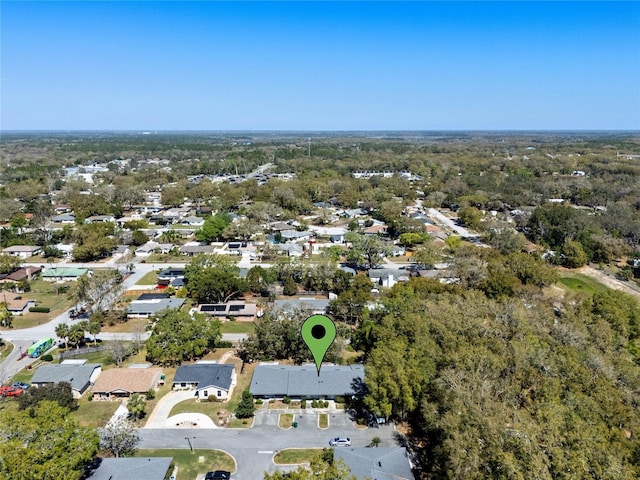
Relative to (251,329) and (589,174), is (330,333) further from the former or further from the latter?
(589,174)

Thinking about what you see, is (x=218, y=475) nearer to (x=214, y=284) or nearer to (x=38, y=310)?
(x=214, y=284)

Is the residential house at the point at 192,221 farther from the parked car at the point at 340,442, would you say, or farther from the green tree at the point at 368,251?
the parked car at the point at 340,442

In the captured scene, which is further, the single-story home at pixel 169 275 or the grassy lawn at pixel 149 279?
the grassy lawn at pixel 149 279

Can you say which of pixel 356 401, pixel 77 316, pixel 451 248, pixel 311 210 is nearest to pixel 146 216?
pixel 311 210

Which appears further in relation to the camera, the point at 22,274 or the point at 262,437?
the point at 22,274

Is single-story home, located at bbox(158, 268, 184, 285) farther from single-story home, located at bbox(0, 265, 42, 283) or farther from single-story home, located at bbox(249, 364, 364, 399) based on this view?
single-story home, located at bbox(249, 364, 364, 399)

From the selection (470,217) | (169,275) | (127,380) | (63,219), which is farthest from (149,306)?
(470,217)

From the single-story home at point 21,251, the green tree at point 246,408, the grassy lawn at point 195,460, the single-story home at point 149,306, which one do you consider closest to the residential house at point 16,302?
the single-story home at point 149,306
